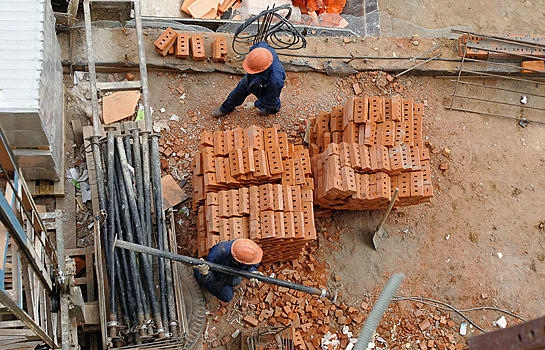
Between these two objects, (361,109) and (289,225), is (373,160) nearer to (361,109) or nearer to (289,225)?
(361,109)

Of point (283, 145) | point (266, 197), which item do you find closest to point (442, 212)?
point (283, 145)

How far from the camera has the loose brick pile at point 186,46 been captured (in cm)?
1023

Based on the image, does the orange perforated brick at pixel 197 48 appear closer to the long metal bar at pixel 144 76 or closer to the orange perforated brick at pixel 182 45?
the orange perforated brick at pixel 182 45

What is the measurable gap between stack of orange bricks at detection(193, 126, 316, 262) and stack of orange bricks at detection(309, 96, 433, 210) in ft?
1.41

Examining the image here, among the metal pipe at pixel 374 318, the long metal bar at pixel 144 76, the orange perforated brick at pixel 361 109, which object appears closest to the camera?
the metal pipe at pixel 374 318

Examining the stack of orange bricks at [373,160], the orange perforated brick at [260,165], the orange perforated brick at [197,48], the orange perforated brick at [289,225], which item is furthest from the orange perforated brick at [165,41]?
the orange perforated brick at [289,225]

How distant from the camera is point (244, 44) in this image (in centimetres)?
1085

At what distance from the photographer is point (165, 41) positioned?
33.5 ft

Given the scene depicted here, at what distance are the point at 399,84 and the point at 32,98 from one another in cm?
702

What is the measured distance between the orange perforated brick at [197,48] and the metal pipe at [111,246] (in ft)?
8.42

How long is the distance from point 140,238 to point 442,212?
5.46m

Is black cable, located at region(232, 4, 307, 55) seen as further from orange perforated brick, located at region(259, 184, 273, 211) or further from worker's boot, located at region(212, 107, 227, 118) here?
orange perforated brick, located at region(259, 184, 273, 211)

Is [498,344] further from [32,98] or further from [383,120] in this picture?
[383,120]

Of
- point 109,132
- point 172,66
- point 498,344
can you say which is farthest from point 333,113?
point 498,344
